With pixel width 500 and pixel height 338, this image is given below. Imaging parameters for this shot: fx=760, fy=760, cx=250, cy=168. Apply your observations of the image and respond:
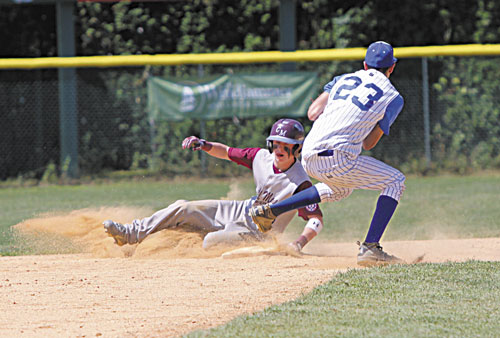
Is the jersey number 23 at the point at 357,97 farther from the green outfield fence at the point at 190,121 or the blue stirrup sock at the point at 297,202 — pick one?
the green outfield fence at the point at 190,121

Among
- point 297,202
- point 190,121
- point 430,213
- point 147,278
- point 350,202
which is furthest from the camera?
point 190,121

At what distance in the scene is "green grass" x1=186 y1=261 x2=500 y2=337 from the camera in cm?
330

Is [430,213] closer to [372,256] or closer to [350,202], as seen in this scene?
[350,202]

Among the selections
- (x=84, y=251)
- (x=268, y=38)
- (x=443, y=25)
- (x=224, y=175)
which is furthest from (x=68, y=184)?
(x=443, y=25)

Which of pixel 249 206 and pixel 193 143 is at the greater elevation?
pixel 193 143

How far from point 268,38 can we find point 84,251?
959 centimetres

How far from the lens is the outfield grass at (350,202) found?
24.2 ft

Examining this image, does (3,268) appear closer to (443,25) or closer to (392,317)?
(392,317)

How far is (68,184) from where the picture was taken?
1224 centimetres

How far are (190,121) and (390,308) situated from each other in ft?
30.2

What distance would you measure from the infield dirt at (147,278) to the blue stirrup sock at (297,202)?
1.28 feet

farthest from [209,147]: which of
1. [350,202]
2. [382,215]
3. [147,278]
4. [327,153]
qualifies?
[350,202]

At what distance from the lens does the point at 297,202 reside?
5.12 metres

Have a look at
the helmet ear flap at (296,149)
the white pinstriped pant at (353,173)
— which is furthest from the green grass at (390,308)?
the helmet ear flap at (296,149)
